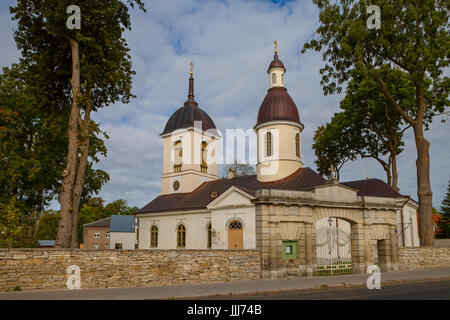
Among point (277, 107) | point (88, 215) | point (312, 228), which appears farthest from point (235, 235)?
point (88, 215)

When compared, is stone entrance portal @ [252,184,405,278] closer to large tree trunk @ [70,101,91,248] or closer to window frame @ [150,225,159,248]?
large tree trunk @ [70,101,91,248]

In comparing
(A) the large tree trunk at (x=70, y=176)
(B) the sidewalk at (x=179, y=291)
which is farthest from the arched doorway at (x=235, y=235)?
(A) the large tree trunk at (x=70, y=176)

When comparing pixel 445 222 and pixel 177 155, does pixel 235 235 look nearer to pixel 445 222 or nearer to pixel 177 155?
pixel 177 155

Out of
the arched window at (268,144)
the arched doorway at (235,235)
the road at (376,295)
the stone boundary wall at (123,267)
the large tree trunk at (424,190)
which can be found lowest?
the road at (376,295)

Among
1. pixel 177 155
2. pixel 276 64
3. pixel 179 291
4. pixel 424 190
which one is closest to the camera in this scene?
pixel 179 291

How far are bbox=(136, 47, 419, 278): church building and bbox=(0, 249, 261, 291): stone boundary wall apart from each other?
1.57m

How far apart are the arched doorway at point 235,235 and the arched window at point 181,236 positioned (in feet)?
22.5

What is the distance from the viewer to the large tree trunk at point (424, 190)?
75.2 ft

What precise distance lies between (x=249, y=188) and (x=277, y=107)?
21.4 ft

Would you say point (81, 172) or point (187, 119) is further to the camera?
point (187, 119)

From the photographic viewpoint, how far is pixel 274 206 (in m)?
16.9

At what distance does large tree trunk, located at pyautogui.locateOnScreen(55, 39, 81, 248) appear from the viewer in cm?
1670

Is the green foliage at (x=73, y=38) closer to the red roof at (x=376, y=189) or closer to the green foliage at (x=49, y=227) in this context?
the red roof at (x=376, y=189)

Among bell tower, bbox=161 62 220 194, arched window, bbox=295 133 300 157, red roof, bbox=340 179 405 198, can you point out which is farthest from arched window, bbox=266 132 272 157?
bell tower, bbox=161 62 220 194
